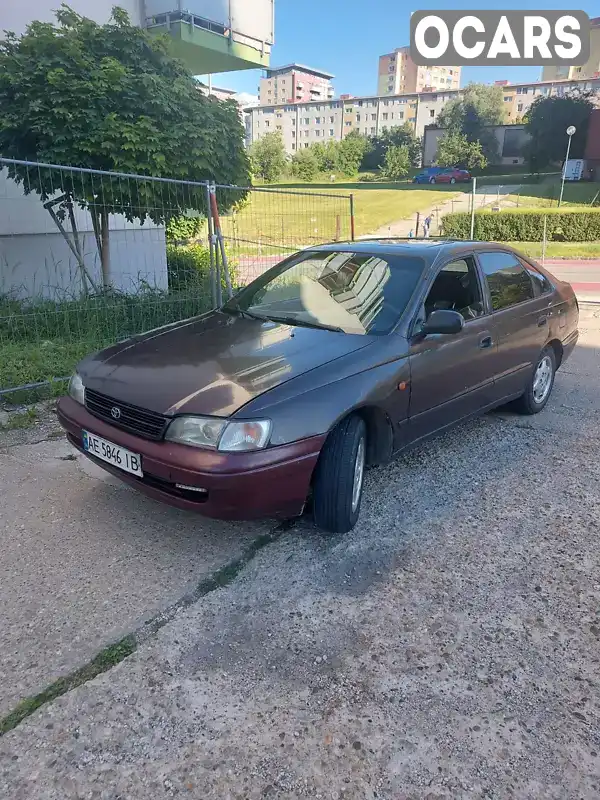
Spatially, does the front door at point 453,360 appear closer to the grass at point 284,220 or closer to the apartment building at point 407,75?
the grass at point 284,220

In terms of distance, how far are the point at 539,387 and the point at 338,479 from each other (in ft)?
9.78

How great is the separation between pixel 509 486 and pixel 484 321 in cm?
117

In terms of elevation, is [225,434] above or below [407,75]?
below

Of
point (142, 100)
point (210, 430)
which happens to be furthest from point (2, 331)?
point (210, 430)

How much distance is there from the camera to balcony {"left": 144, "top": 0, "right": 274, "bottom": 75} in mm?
10305

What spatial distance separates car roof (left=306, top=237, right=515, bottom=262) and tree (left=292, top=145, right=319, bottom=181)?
68.6m

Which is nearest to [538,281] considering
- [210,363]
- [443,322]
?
[443,322]

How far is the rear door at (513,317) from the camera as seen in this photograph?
172 inches

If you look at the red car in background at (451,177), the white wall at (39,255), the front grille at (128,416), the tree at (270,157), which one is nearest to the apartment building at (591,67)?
the red car in background at (451,177)

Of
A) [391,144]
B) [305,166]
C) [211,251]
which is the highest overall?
[391,144]

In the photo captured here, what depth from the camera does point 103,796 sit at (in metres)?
1.78

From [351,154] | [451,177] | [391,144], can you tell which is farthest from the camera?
[391,144]

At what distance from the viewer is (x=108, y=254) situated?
8055mm

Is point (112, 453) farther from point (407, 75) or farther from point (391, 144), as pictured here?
point (407, 75)
